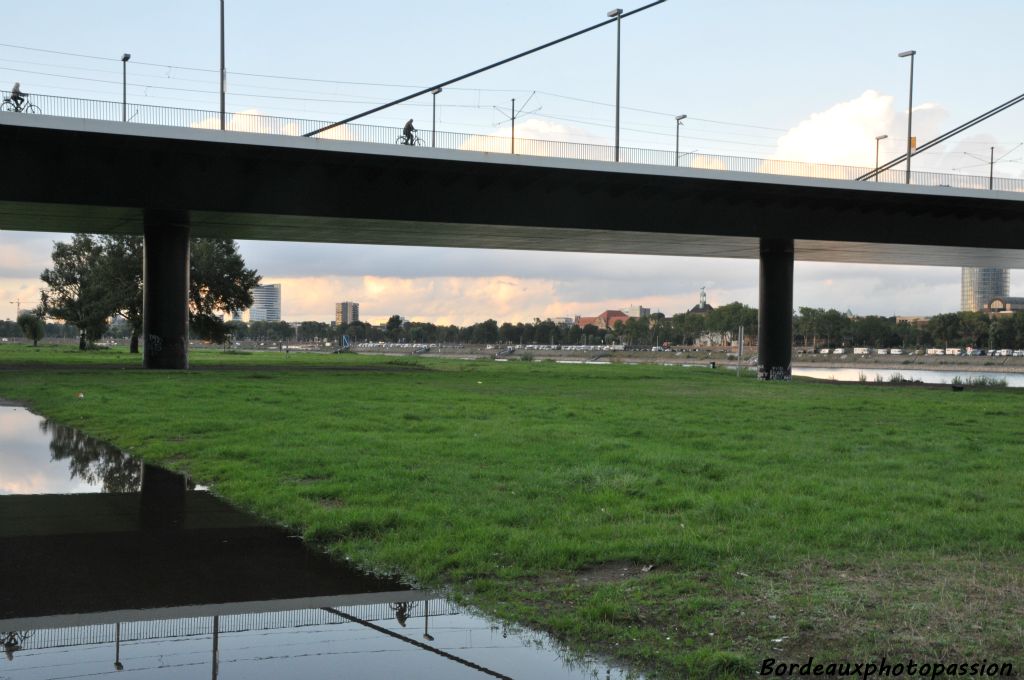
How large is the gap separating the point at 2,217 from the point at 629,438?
3707cm

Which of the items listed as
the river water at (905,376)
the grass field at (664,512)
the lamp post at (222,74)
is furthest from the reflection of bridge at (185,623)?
the river water at (905,376)

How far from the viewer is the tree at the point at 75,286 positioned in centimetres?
7875

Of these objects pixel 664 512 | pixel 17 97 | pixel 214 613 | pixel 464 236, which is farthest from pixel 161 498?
pixel 464 236

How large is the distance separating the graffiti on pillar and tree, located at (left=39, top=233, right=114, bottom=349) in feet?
183

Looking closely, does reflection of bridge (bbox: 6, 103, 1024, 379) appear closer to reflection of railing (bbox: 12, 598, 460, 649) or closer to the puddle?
the puddle

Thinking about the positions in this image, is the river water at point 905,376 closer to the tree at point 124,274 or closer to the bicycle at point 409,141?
the bicycle at point 409,141

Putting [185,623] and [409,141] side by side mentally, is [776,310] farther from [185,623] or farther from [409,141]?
[185,623]

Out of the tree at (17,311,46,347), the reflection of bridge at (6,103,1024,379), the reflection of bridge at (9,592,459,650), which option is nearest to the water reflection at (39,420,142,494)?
the reflection of bridge at (9,592,459,650)

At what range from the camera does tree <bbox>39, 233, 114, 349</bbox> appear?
7875 centimetres

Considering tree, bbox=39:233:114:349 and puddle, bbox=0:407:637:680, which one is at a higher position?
tree, bbox=39:233:114:349

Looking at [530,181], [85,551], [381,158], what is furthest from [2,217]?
[85,551]

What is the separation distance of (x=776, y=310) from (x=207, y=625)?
43965mm

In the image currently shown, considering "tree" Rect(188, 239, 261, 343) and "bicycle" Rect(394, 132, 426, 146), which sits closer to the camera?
"bicycle" Rect(394, 132, 426, 146)

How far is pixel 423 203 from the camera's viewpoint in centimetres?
3959
